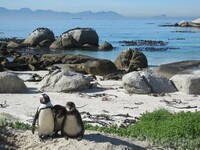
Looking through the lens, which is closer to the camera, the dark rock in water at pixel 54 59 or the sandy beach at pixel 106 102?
the sandy beach at pixel 106 102

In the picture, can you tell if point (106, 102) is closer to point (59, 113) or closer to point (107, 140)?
point (107, 140)

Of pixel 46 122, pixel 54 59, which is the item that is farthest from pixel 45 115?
pixel 54 59

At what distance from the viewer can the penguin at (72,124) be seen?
18.4 feet

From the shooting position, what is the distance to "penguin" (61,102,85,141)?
5.61 meters

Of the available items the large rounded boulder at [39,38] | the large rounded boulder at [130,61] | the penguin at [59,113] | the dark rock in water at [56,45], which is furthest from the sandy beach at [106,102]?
the large rounded boulder at [39,38]

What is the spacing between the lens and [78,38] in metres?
44.1

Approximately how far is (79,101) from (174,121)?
5687mm

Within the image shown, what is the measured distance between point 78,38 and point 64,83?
96.0 ft

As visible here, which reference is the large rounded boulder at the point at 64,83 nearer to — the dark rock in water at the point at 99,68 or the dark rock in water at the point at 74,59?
the dark rock in water at the point at 99,68

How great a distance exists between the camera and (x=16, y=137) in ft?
20.6

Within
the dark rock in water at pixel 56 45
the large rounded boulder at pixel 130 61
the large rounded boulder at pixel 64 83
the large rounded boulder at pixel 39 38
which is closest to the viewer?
the large rounded boulder at pixel 64 83

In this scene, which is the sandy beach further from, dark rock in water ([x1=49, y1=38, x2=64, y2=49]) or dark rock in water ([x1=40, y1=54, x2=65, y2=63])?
dark rock in water ([x1=49, y1=38, x2=64, y2=49])

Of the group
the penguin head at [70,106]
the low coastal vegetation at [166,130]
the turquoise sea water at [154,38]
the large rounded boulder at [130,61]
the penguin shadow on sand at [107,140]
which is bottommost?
the turquoise sea water at [154,38]

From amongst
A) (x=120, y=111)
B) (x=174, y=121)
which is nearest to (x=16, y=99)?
(x=120, y=111)
